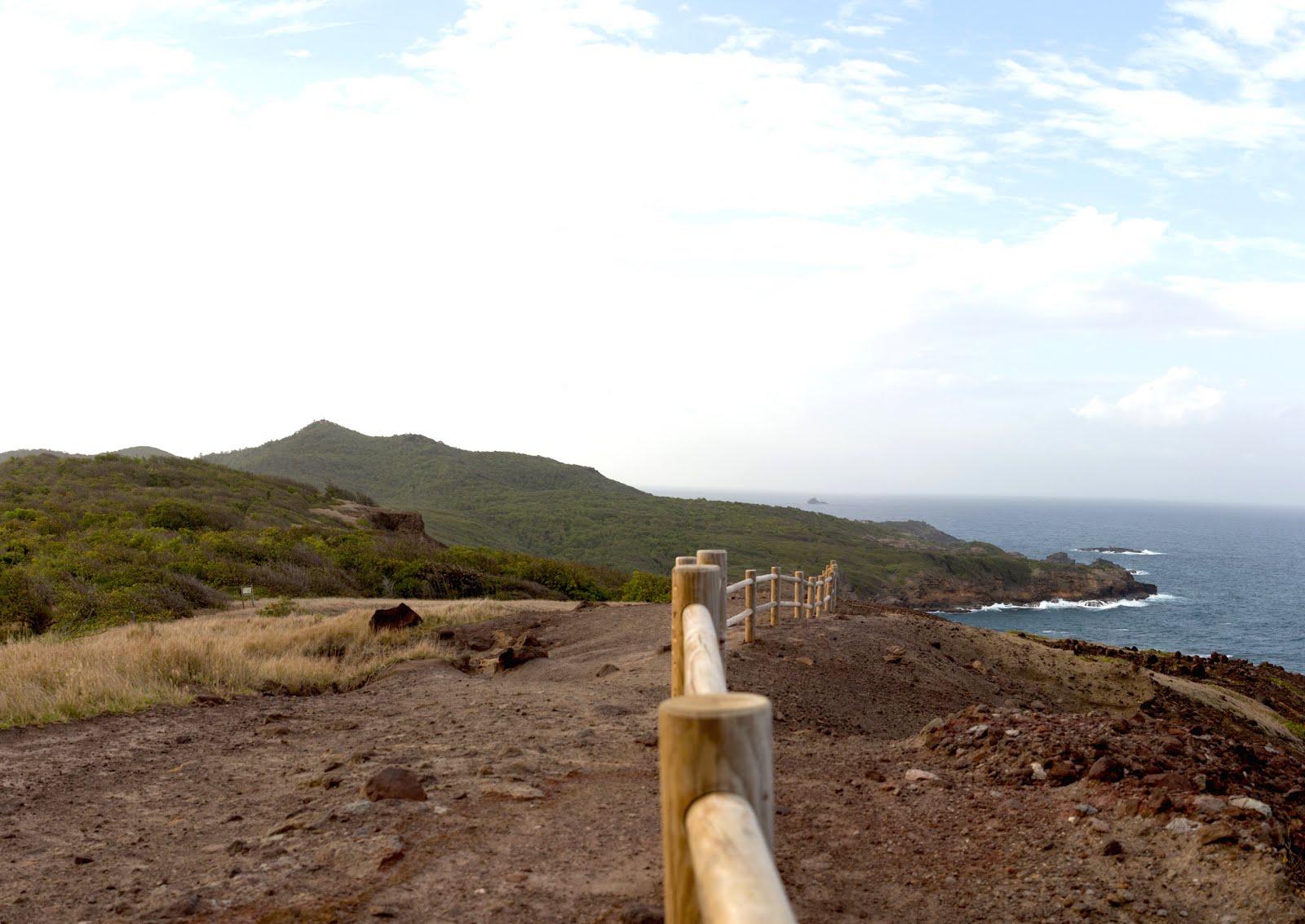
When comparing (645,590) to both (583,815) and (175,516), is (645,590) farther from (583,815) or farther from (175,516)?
(583,815)

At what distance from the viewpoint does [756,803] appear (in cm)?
186

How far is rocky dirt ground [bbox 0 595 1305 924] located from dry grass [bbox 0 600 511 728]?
2.12ft

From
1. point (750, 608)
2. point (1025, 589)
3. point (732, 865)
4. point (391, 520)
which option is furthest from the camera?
point (1025, 589)

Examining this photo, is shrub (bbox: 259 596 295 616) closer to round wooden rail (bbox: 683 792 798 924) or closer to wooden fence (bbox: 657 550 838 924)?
wooden fence (bbox: 657 550 838 924)

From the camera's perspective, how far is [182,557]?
21.6 m

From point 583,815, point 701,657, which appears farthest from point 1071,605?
point 701,657

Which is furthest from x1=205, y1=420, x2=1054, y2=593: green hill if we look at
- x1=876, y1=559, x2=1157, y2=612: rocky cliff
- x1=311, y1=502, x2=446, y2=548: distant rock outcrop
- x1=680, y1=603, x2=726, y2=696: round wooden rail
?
x1=680, y1=603, x2=726, y2=696: round wooden rail

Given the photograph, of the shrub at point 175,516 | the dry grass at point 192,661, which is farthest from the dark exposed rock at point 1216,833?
the shrub at point 175,516

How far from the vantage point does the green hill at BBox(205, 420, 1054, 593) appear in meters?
61.5

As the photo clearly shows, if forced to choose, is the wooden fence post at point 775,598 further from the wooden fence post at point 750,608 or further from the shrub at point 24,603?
the shrub at point 24,603

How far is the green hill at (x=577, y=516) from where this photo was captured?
6147 cm

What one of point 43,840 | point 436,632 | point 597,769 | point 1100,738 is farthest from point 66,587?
point 1100,738

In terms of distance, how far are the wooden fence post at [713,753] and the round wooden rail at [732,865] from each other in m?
0.03

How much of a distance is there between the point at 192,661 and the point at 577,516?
5977 centimetres
